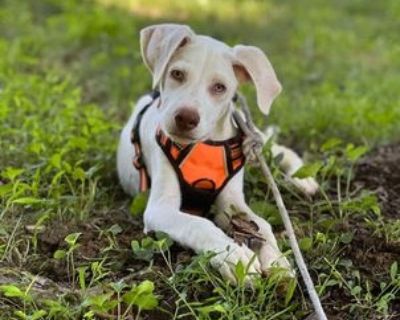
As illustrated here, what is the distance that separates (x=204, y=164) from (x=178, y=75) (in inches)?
17.0

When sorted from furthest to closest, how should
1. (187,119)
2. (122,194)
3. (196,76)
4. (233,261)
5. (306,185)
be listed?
1. (122,194)
2. (306,185)
3. (196,76)
4. (187,119)
5. (233,261)

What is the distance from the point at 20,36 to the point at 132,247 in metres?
4.46

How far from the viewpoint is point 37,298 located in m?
3.28

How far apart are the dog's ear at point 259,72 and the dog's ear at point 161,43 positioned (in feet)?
0.77

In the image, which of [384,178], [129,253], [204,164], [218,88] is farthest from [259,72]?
[384,178]

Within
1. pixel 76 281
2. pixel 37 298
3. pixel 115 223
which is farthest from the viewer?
pixel 115 223

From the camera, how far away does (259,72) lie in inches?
159

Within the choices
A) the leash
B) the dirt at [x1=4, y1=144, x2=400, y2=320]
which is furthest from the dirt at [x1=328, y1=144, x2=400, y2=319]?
the leash

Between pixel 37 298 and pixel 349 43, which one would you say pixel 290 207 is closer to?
pixel 37 298

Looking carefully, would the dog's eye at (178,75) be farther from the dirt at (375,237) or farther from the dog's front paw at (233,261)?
the dirt at (375,237)

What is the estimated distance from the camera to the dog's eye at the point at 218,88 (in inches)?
155

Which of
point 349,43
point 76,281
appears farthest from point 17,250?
point 349,43

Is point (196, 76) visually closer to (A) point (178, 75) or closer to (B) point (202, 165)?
(A) point (178, 75)

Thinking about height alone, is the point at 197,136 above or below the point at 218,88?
below
